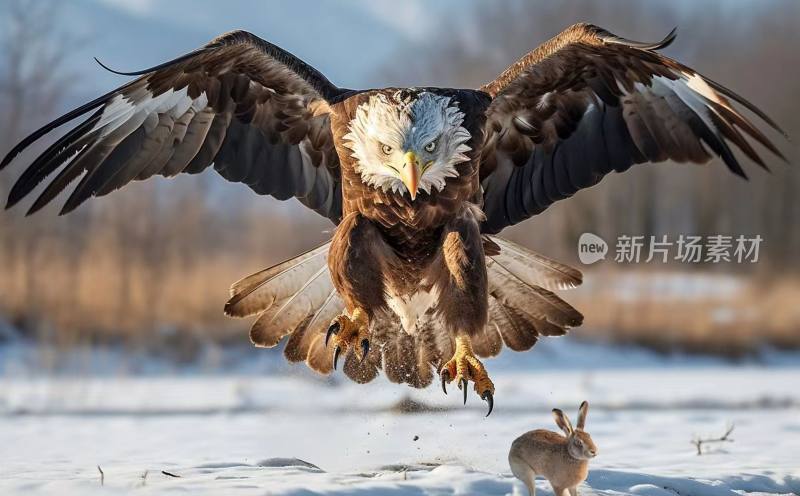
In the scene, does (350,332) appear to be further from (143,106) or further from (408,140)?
(143,106)

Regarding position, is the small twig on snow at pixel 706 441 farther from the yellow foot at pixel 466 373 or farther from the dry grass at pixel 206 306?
the dry grass at pixel 206 306

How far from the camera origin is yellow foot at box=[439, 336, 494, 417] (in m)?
5.51

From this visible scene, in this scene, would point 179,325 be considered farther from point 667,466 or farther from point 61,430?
point 667,466

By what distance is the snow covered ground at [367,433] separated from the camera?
5.22 meters

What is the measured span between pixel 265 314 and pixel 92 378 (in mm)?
6793

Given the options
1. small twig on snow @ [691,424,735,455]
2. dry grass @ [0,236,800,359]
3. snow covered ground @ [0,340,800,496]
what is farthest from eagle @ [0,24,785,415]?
dry grass @ [0,236,800,359]

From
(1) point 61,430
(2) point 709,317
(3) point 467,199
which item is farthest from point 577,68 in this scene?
(2) point 709,317

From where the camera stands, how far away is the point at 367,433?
24.2ft

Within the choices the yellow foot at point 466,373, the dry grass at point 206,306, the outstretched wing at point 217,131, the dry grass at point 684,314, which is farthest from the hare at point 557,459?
the dry grass at point 684,314

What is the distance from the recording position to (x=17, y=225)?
16.0 metres

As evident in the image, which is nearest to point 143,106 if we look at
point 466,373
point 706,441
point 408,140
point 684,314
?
point 408,140

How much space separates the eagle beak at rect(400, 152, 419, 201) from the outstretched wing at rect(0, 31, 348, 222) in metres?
0.91

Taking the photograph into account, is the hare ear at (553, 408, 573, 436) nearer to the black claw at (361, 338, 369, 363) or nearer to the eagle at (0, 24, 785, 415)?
the eagle at (0, 24, 785, 415)

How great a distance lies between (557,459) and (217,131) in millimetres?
3218
